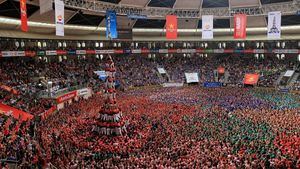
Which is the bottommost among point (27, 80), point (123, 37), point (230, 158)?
point (230, 158)

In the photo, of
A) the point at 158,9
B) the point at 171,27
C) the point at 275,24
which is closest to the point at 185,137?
the point at 275,24

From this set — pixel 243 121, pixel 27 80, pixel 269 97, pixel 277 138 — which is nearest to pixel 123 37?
pixel 27 80

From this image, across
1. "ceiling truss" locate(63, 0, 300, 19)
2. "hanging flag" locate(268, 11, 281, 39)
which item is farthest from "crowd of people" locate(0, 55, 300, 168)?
"ceiling truss" locate(63, 0, 300, 19)

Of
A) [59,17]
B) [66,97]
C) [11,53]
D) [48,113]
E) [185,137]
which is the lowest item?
[185,137]

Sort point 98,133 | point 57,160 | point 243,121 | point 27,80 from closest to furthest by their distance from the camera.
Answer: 1. point 57,160
2. point 98,133
3. point 243,121
4. point 27,80

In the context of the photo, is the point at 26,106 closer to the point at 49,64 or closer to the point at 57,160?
the point at 57,160

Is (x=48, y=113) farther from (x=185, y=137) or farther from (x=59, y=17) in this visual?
(x=185, y=137)

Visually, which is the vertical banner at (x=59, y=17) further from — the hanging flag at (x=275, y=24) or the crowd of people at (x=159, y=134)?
the hanging flag at (x=275, y=24)
